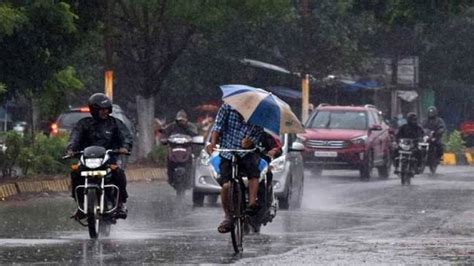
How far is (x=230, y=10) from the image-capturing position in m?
36.0

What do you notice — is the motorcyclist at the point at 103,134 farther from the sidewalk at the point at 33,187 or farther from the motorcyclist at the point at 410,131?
the motorcyclist at the point at 410,131

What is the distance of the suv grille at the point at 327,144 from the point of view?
3381 cm

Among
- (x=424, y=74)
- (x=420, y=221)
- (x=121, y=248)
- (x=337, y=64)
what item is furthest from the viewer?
(x=424, y=74)

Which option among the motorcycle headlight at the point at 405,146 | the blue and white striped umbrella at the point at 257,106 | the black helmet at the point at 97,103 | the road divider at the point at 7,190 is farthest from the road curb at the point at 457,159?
the blue and white striped umbrella at the point at 257,106

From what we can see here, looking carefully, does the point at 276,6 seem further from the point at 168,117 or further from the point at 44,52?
the point at 168,117

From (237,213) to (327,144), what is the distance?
783 inches

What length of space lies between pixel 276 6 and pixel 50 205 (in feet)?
50.8

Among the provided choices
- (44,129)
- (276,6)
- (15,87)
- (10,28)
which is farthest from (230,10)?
(10,28)

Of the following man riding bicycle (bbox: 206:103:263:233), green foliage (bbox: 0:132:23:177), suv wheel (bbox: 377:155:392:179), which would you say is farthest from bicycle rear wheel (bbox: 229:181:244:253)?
suv wheel (bbox: 377:155:392:179)

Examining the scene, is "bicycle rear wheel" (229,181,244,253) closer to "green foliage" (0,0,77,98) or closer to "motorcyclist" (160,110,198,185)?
"green foliage" (0,0,77,98)

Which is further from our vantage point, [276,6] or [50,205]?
[276,6]

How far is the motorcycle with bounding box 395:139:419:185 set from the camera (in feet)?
103

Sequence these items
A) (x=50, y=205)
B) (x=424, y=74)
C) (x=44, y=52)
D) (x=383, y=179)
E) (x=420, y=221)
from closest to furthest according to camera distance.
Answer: (x=420, y=221), (x=50, y=205), (x=44, y=52), (x=383, y=179), (x=424, y=74)

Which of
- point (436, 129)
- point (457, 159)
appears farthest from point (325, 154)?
point (457, 159)
